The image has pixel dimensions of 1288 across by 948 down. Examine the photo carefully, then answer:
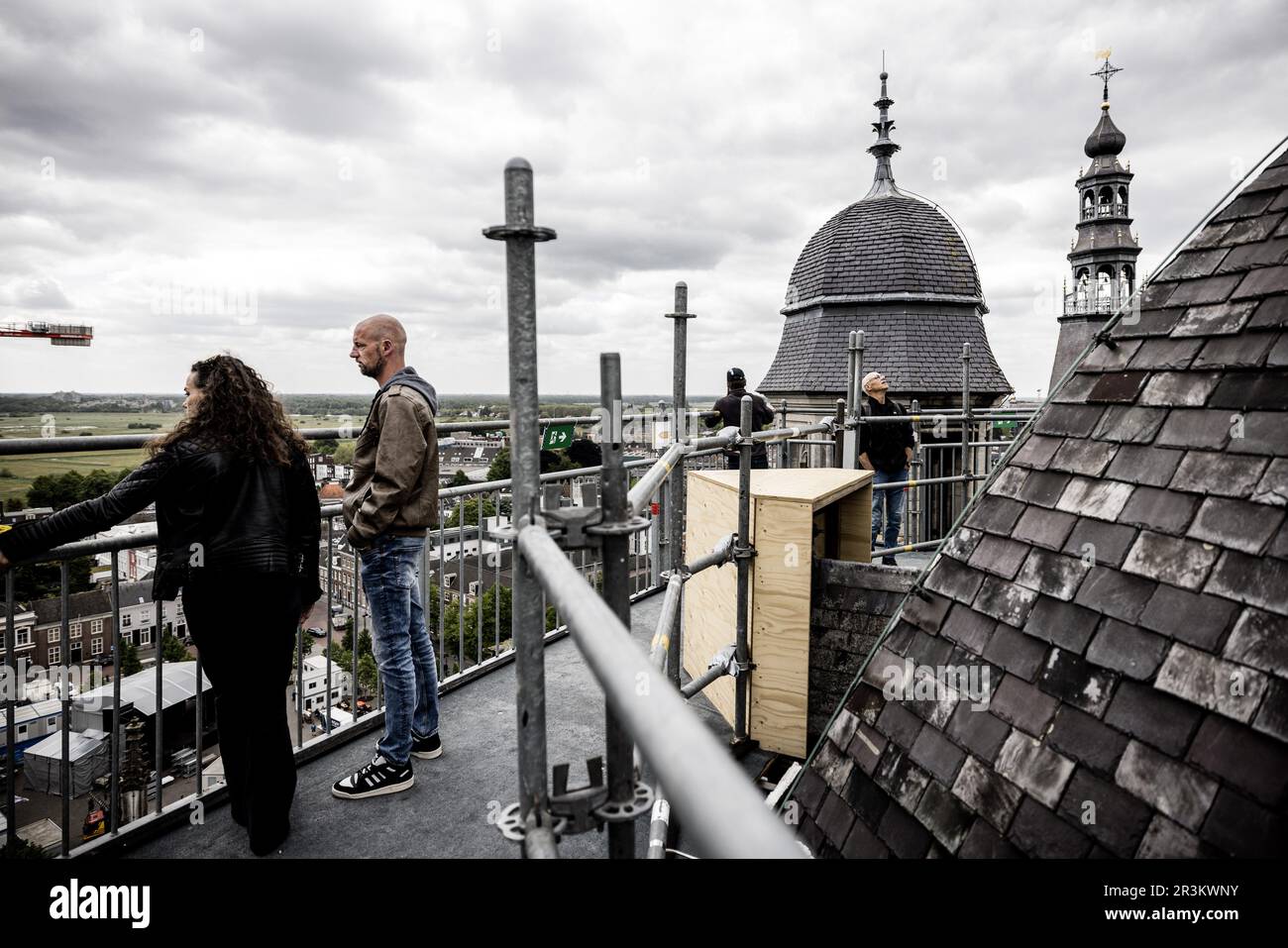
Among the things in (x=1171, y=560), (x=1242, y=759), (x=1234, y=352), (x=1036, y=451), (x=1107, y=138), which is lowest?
(x=1242, y=759)

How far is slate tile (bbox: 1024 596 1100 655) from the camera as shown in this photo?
2.60 metres

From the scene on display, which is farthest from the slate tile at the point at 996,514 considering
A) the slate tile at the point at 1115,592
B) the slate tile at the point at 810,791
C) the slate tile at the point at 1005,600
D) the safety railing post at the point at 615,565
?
the safety railing post at the point at 615,565

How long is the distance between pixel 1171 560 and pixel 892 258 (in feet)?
95.0

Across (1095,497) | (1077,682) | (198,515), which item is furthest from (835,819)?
(198,515)

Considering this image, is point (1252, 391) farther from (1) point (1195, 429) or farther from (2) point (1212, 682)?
(2) point (1212, 682)

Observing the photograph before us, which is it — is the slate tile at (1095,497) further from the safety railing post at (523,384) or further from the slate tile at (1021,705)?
the safety railing post at (523,384)

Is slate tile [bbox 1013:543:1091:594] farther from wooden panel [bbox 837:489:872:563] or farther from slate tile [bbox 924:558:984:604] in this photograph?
wooden panel [bbox 837:489:872:563]

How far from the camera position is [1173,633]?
2357 mm

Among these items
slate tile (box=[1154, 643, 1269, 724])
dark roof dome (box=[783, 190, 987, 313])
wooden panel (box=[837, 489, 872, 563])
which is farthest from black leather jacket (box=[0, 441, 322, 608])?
dark roof dome (box=[783, 190, 987, 313])

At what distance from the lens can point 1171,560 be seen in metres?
2.50

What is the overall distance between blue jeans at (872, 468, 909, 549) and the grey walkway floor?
4.79 m

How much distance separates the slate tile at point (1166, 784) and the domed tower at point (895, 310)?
83.9 ft

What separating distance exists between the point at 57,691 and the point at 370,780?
1.44 meters
